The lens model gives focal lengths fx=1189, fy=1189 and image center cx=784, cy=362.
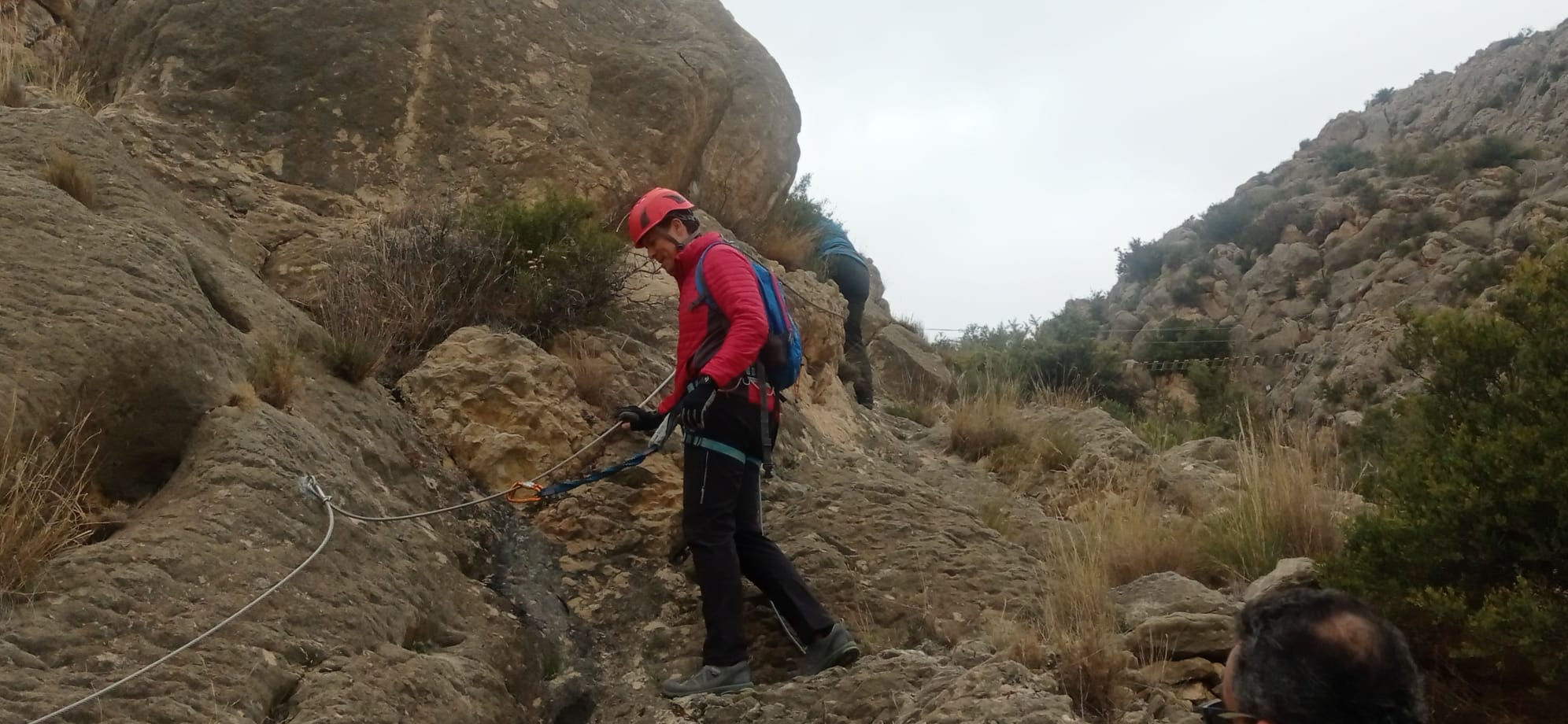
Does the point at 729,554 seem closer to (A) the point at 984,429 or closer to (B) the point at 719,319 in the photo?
(B) the point at 719,319

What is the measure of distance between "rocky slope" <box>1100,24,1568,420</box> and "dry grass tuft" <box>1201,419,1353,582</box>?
13148 mm

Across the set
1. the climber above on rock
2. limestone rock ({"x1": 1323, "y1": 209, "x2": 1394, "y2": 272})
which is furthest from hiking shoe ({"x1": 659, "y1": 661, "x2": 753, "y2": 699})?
limestone rock ({"x1": 1323, "y1": 209, "x2": 1394, "y2": 272})

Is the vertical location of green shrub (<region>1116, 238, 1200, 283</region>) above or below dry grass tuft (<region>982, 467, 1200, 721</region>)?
above

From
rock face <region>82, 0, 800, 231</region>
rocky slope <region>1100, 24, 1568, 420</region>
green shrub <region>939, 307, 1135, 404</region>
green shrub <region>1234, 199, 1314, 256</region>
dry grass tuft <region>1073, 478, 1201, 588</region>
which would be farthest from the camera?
green shrub <region>1234, 199, 1314, 256</region>

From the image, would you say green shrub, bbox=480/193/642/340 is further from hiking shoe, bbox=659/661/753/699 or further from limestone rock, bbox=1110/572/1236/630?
limestone rock, bbox=1110/572/1236/630

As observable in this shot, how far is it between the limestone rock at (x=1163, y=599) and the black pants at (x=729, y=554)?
121cm

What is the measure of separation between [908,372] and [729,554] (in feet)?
28.6

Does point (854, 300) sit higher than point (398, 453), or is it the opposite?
point (854, 300)

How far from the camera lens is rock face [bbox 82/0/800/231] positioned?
7.59m

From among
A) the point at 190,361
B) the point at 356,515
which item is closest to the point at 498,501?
the point at 356,515

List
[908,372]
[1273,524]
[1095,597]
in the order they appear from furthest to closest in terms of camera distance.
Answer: [908,372]
[1273,524]
[1095,597]

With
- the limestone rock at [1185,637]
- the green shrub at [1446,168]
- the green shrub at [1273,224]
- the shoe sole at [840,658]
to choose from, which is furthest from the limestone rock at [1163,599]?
the green shrub at [1273,224]

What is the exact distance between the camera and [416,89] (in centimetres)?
795

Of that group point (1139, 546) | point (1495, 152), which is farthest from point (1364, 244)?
point (1139, 546)
